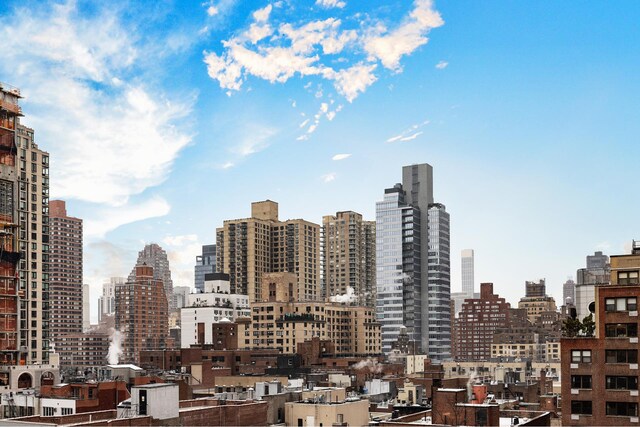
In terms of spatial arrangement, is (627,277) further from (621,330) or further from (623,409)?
(623,409)

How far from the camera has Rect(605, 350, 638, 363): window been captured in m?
61.7

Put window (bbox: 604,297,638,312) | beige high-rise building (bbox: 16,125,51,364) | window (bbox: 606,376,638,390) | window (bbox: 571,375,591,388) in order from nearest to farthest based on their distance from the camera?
window (bbox: 606,376,638,390)
window (bbox: 604,297,638,312)
window (bbox: 571,375,591,388)
beige high-rise building (bbox: 16,125,51,364)

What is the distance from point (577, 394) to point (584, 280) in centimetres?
7276

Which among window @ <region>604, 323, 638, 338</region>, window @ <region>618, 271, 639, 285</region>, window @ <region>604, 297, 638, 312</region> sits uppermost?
window @ <region>618, 271, 639, 285</region>

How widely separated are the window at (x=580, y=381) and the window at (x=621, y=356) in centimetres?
200

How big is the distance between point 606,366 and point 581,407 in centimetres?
360

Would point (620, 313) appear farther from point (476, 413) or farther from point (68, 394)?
point (68, 394)

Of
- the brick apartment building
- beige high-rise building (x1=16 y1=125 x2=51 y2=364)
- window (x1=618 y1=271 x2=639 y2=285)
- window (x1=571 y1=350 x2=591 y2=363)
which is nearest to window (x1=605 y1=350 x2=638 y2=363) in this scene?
the brick apartment building

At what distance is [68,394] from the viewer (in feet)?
308

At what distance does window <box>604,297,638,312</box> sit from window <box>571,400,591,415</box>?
7.10 meters

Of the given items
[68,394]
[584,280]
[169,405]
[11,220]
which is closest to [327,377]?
[584,280]

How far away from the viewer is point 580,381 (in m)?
63.1

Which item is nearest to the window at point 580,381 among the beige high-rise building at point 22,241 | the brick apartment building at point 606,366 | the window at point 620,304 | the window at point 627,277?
the brick apartment building at point 606,366

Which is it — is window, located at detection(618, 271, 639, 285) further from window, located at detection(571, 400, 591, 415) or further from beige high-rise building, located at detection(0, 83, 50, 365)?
beige high-rise building, located at detection(0, 83, 50, 365)
